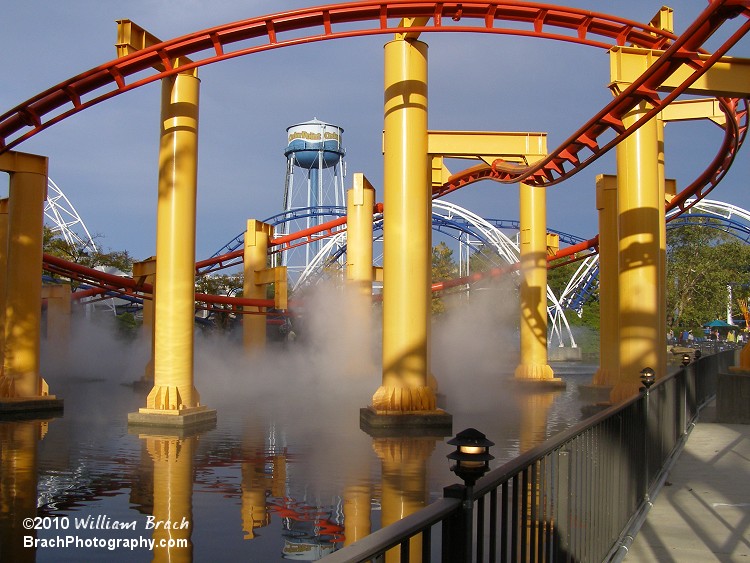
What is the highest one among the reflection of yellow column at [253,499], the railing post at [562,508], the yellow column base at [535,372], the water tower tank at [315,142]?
the water tower tank at [315,142]

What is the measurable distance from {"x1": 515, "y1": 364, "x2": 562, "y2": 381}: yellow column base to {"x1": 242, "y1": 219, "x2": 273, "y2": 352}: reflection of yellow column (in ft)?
30.2

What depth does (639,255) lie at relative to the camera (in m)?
14.4

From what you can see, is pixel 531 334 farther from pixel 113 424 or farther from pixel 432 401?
pixel 113 424

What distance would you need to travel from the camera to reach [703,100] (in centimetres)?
1580

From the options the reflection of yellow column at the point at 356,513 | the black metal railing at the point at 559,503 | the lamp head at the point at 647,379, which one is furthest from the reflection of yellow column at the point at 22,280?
the lamp head at the point at 647,379

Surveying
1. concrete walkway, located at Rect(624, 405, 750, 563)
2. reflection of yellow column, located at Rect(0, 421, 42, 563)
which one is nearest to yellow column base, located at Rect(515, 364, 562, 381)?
concrete walkway, located at Rect(624, 405, 750, 563)

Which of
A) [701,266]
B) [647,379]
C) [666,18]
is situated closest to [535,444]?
[647,379]

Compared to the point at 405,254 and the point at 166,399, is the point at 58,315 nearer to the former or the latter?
the point at 166,399

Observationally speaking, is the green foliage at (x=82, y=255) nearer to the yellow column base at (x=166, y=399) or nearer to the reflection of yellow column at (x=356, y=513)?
the yellow column base at (x=166, y=399)

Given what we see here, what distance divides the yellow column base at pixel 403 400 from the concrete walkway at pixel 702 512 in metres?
4.17

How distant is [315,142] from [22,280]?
56.0 metres

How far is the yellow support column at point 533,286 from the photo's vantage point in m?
25.4

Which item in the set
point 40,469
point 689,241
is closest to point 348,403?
point 40,469

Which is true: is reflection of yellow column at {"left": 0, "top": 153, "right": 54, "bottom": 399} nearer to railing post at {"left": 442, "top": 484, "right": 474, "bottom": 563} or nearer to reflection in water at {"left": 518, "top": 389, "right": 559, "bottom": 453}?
reflection in water at {"left": 518, "top": 389, "right": 559, "bottom": 453}
